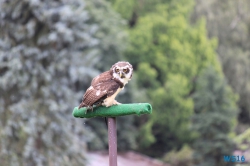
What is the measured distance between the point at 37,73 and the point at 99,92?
5689mm

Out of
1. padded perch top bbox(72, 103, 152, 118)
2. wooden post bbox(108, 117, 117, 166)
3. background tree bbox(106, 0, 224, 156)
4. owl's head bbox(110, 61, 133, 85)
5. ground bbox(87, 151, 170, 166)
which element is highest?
background tree bbox(106, 0, 224, 156)

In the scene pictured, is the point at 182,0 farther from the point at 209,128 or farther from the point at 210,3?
the point at 209,128

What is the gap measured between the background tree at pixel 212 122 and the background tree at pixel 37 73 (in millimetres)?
4412

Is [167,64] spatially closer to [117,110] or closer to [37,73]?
[37,73]

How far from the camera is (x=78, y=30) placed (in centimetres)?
949

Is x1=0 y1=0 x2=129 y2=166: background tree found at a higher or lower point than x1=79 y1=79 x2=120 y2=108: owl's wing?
higher

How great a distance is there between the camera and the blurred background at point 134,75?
912cm

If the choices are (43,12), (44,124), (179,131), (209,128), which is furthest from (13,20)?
(179,131)

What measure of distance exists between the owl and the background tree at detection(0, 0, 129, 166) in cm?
541

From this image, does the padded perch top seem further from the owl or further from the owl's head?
the owl's head

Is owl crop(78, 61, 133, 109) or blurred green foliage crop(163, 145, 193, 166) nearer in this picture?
owl crop(78, 61, 133, 109)

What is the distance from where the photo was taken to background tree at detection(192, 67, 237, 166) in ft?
42.2

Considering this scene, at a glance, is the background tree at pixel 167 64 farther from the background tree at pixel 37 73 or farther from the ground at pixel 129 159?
the background tree at pixel 37 73

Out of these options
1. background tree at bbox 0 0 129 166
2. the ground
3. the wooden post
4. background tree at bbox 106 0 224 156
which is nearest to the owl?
the wooden post
